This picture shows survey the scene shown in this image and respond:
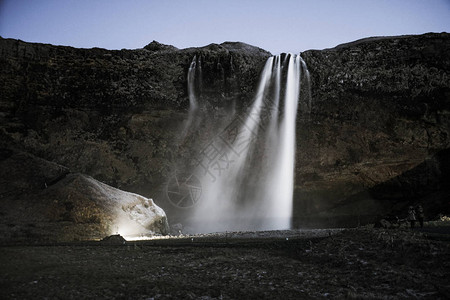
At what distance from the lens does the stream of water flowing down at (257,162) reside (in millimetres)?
23906

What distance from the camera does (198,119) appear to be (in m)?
25.5

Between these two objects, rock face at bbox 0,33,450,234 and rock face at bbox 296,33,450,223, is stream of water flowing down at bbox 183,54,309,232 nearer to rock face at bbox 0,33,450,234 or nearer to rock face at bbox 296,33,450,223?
rock face at bbox 0,33,450,234

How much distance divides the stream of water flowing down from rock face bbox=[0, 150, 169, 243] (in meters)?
10.8

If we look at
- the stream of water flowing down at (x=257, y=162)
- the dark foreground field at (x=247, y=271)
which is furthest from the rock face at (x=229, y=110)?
the dark foreground field at (x=247, y=271)

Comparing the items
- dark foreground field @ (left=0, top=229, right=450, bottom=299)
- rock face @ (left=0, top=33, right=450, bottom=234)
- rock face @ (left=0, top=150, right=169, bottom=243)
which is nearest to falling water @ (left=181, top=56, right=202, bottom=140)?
rock face @ (left=0, top=33, right=450, bottom=234)

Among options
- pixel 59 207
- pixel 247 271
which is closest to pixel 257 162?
pixel 59 207

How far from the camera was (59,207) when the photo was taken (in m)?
13.6

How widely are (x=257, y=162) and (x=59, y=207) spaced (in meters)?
16.3

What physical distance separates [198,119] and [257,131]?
468 cm

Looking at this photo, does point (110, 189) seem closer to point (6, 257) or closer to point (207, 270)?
point (6, 257)

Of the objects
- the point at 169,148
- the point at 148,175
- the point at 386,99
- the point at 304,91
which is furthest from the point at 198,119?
the point at 386,99

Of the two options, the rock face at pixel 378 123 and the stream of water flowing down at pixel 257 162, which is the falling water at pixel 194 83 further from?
the rock face at pixel 378 123

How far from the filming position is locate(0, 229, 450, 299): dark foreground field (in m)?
4.91

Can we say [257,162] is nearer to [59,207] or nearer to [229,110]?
[229,110]
